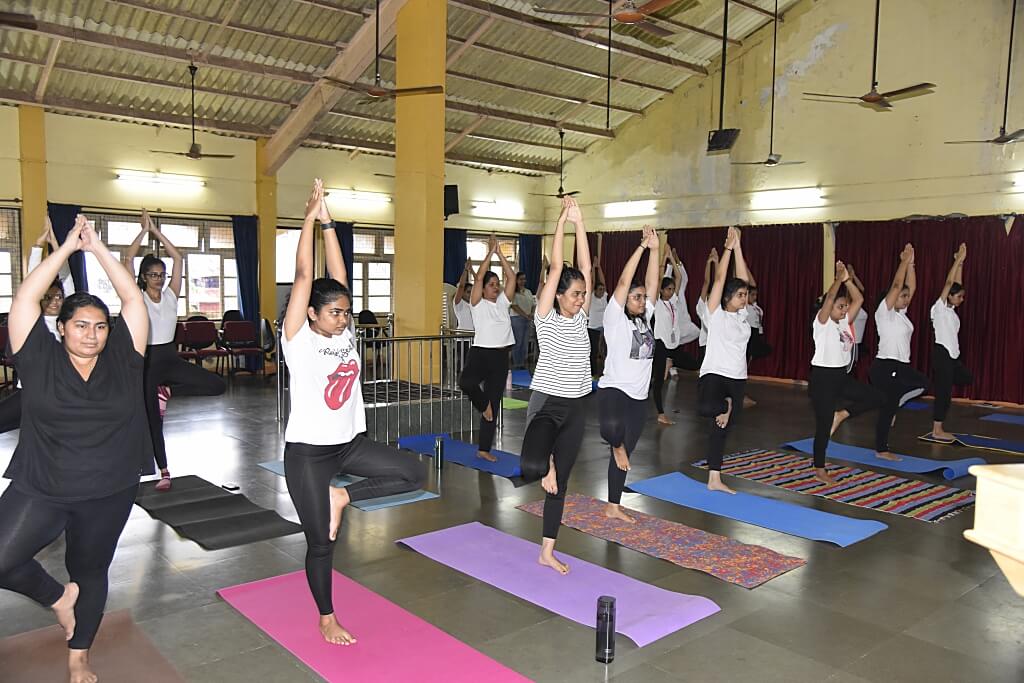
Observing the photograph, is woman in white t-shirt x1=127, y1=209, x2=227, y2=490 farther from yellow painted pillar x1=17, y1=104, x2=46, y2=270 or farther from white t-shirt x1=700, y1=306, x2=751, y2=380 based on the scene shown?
yellow painted pillar x1=17, y1=104, x2=46, y2=270

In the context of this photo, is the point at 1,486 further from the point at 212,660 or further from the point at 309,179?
the point at 309,179

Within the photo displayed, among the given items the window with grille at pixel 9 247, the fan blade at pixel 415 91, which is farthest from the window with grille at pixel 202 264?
the fan blade at pixel 415 91

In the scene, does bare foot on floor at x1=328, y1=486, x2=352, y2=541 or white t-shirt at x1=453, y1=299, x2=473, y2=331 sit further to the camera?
white t-shirt at x1=453, y1=299, x2=473, y2=331

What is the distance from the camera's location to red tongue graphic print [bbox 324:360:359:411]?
10.1ft

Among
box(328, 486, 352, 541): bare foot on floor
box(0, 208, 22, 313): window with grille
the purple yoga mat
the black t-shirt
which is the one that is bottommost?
the purple yoga mat

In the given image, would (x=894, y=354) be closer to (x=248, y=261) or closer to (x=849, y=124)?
(x=849, y=124)

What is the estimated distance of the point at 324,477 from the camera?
10.2 feet

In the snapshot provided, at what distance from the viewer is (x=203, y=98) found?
468 inches

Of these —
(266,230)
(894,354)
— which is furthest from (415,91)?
(266,230)

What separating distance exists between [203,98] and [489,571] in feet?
33.4

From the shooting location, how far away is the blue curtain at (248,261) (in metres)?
13.1

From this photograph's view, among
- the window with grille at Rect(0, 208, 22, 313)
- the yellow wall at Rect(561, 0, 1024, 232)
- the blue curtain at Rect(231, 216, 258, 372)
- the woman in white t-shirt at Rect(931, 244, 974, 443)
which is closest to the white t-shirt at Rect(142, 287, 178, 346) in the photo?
the woman in white t-shirt at Rect(931, 244, 974, 443)

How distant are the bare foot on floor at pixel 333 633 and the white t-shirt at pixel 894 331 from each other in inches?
209

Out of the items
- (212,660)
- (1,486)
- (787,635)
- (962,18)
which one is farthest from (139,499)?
(962,18)
